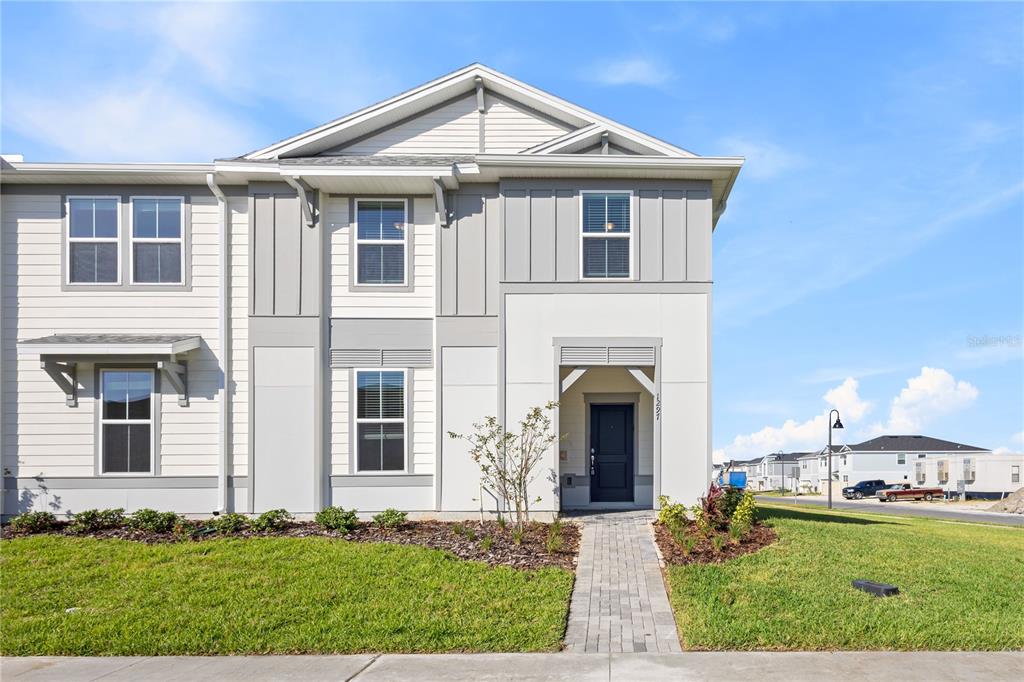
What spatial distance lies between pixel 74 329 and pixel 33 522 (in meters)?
3.44

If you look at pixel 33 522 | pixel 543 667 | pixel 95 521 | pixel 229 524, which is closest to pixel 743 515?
pixel 543 667

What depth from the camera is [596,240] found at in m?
13.6

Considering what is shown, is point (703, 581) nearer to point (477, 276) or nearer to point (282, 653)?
point (282, 653)

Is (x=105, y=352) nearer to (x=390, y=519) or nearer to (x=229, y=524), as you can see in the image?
(x=229, y=524)

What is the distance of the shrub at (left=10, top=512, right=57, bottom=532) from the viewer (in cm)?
1252

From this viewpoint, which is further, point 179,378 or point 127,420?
point 127,420

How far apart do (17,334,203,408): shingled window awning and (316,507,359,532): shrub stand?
141 inches

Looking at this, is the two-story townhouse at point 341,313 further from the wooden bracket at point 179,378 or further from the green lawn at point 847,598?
the green lawn at point 847,598

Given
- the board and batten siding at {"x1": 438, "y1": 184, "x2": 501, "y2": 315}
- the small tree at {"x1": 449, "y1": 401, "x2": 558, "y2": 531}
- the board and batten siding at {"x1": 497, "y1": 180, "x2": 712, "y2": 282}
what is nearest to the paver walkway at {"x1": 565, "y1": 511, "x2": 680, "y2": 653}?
the small tree at {"x1": 449, "y1": 401, "x2": 558, "y2": 531}

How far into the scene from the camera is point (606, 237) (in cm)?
1355

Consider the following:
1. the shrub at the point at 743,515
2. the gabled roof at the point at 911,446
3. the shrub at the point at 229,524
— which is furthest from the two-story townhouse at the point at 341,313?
the gabled roof at the point at 911,446

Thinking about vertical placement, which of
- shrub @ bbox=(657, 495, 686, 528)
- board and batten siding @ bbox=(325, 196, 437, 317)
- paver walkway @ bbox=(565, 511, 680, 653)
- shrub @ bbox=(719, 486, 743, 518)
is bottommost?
paver walkway @ bbox=(565, 511, 680, 653)

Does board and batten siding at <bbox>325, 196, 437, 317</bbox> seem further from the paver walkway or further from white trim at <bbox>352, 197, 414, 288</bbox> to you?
the paver walkway

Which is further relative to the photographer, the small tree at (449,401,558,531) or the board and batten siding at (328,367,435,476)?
the board and batten siding at (328,367,435,476)
